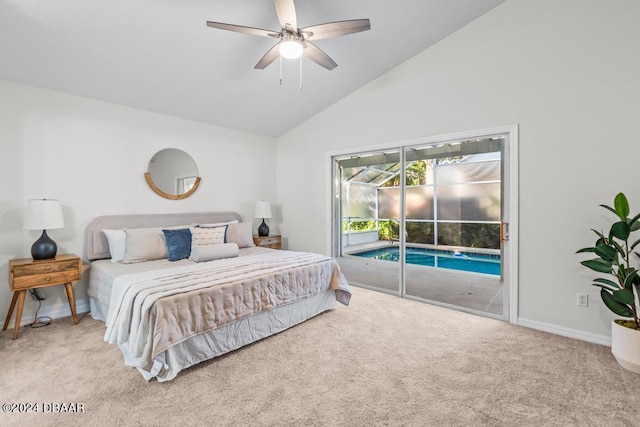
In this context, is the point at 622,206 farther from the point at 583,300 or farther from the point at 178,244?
the point at 178,244

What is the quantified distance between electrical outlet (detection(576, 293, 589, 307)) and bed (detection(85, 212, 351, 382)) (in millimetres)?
2192

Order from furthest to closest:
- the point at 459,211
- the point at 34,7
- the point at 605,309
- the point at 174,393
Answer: the point at 459,211
the point at 605,309
the point at 34,7
the point at 174,393

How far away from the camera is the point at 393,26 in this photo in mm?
3244

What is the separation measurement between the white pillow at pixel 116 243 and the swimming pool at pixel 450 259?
3414 millimetres

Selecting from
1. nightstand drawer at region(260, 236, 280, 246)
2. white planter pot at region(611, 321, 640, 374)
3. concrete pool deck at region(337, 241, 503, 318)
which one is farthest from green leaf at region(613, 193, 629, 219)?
nightstand drawer at region(260, 236, 280, 246)

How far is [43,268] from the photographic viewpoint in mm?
2869

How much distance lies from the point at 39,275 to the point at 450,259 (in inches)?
184

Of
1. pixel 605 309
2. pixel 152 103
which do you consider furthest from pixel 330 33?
pixel 605 309

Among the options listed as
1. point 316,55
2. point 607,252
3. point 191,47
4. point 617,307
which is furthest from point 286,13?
point 617,307

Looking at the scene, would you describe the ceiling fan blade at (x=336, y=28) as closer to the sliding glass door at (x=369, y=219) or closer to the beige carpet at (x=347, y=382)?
the sliding glass door at (x=369, y=219)

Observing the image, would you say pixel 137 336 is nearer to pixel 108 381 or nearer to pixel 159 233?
pixel 108 381

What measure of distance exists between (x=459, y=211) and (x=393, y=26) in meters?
2.30

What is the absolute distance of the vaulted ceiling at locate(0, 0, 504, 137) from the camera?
2.57 metres

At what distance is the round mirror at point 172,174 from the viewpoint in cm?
405
